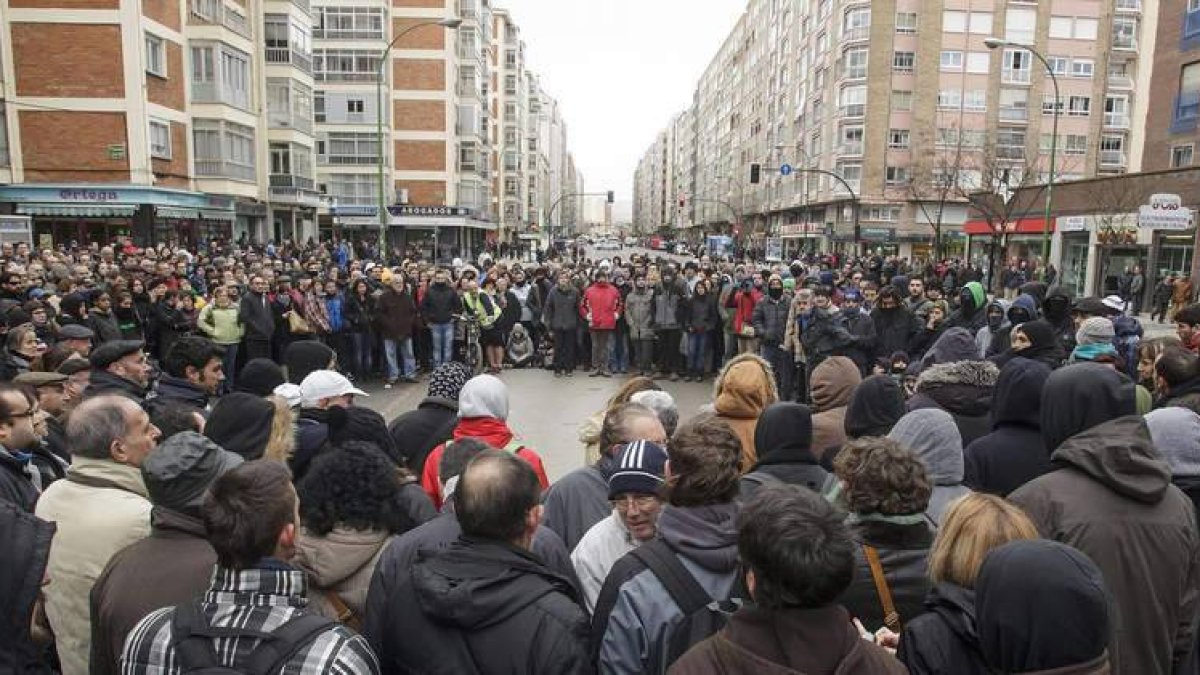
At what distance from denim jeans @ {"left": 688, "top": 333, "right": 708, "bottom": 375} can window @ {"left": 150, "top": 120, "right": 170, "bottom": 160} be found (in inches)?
947

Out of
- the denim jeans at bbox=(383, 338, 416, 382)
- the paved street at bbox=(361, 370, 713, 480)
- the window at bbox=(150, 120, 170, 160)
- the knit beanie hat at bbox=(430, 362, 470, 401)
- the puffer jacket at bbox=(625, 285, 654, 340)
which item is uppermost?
the window at bbox=(150, 120, 170, 160)

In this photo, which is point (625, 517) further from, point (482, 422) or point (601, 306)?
point (601, 306)

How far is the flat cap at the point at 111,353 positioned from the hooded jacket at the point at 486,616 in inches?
170

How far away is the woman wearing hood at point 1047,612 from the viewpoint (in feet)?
6.26

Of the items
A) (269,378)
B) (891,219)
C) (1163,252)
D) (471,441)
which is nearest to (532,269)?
(269,378)

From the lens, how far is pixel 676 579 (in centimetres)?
246

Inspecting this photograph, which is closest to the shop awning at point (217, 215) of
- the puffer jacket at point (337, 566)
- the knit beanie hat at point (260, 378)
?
the knit beanie hat at point (260, 378)

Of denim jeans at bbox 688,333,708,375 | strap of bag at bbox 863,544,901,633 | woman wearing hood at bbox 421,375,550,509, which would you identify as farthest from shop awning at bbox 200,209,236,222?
strap of bag at bbox 863,544,901,633

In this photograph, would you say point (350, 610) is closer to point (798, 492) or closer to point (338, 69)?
point (798, 492)

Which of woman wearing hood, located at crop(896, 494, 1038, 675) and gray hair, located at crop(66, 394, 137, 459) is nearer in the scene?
woman wearing hood, located at crop(896, 494, 1038, 675)

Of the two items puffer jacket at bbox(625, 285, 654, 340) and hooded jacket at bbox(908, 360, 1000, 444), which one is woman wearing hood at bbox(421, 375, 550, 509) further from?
puffer jacket at bbox(625, 285, 654, 340)

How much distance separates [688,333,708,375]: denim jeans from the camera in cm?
1377

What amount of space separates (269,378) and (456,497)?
135 inches

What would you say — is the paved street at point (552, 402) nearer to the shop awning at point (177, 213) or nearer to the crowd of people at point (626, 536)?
the crowd of people at point (626, 536)
